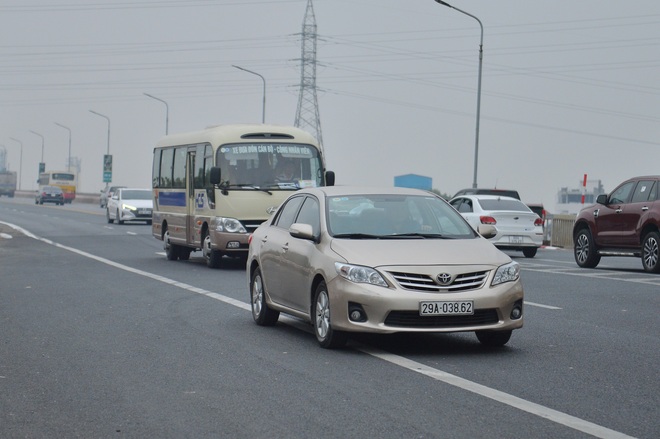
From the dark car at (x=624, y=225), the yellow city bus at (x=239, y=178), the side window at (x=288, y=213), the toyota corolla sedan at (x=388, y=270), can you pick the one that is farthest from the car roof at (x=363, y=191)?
the dark car at (x=624, y=225)

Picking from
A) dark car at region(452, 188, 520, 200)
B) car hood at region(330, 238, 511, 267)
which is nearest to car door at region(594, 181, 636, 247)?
dark car at region(452, 188, 520, 200)

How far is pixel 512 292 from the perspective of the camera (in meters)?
10.6

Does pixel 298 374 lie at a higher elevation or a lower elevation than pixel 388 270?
lower

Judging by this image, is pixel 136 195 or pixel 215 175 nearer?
pixel 215 175

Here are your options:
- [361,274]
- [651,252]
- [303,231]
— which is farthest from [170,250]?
[361,274]

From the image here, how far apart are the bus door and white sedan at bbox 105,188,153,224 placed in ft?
88.3

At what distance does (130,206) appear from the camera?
5188 cm

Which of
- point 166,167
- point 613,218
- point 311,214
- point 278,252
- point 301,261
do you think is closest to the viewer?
point 301,261

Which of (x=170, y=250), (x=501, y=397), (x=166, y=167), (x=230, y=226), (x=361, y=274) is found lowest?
(x=170, y=250)

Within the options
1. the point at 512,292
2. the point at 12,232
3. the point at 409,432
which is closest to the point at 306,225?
the point at 512,292

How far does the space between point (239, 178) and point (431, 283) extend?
1300 cm

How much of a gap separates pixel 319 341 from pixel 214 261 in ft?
40.2

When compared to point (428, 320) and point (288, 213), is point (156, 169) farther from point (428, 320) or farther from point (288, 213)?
point (428, 320)

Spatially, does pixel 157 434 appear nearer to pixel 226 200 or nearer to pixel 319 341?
pixel 319 341
